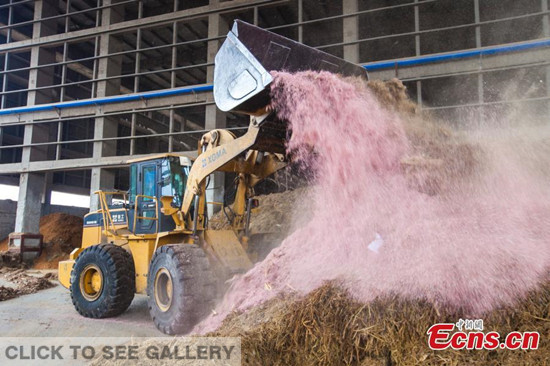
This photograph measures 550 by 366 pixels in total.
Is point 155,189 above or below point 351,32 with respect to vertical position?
below

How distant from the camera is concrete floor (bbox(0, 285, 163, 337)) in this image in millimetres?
5871

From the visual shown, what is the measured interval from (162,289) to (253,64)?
136 inches

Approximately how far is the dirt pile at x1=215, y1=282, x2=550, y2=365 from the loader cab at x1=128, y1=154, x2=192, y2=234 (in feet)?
12.2

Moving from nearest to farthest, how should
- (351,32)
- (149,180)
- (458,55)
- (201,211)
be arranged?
(201,211) → (149,180) → (458,55) → (351,32)

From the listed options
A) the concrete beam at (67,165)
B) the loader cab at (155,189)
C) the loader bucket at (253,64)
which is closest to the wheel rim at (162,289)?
the loader cab at (155,189)

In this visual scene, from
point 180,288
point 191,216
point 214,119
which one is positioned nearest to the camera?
point 180,288

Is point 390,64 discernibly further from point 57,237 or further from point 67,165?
point 57,237

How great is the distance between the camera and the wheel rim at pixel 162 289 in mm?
5615

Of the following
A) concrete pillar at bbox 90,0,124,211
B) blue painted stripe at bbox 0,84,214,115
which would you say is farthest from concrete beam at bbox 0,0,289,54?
blue painted stripe at bbox 0,84,214,115

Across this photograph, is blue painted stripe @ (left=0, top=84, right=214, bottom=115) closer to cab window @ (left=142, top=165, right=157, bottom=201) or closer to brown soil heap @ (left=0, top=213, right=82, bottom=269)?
brown soil heap @ (left=0, top=213, right=82, bottom=269)

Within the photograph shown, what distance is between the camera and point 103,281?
261 inches

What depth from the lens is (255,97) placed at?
4633mm

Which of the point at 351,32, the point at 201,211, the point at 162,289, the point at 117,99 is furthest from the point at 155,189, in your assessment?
the point at 117,99

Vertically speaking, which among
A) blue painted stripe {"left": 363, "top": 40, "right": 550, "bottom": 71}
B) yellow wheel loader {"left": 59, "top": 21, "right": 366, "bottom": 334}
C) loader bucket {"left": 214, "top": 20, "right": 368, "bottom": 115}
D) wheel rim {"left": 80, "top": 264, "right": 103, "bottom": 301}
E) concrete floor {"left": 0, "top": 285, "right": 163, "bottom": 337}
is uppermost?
blue painted stripe {"left": 363, "top": 40, "right": 550, "bottom": 71}
